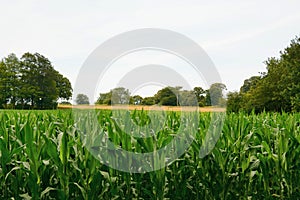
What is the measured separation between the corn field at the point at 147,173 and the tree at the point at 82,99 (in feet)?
1.63

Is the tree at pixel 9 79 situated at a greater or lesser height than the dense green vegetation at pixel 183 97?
greater

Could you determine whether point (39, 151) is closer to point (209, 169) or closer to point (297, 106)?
point (209, 169)

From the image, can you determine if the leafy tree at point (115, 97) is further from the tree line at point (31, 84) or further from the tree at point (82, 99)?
the tree line at point (31, 84)

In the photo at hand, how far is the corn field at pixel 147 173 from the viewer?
12.0 feet

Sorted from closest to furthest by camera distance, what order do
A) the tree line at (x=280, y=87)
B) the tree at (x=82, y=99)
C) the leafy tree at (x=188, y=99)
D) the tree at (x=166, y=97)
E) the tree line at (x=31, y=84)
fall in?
the tree at (x=82, y=99) < the leafy tree at (x=188, y=99) < the tree at (x=166, y=97) < the tree line at (x=280, y=87) < the tree line at (x=31, y=84)

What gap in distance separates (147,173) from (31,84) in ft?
174

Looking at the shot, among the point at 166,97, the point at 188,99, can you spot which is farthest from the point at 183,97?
the point at 166,97

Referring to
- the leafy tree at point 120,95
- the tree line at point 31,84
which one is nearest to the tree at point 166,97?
the leafy tree at point 120,95

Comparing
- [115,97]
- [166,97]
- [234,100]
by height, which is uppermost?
[234,100]

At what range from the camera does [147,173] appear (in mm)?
4102

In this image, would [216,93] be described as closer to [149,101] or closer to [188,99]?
[188,99]

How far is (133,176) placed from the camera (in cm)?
402

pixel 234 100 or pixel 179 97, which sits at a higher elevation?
pixel 234 100

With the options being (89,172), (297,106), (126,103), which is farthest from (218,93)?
(297,106)
